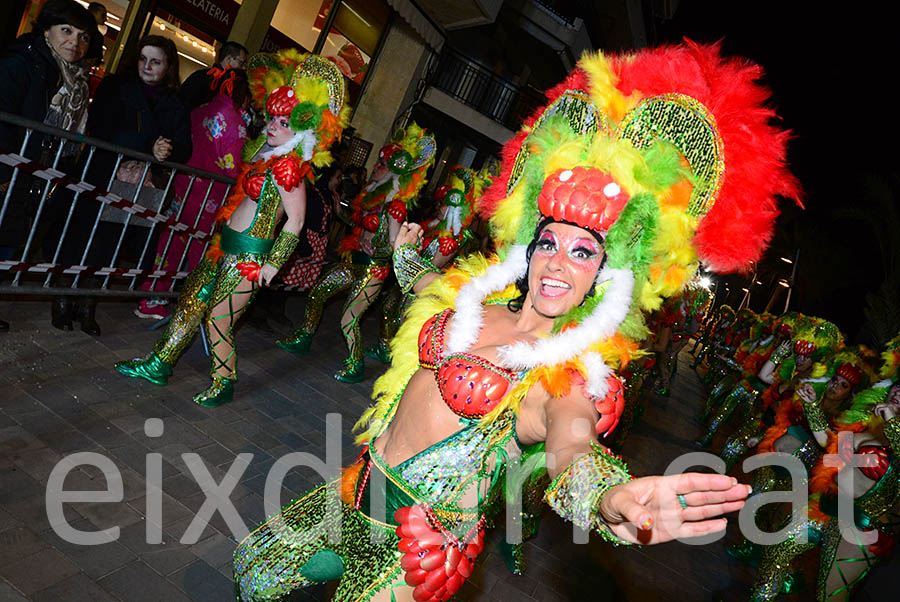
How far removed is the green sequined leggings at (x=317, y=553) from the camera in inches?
81.5

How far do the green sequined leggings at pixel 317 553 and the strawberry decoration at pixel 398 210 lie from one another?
4.52 meters

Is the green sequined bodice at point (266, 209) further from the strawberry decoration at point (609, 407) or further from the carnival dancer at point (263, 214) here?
the strawberry decoration at point (609, 407)

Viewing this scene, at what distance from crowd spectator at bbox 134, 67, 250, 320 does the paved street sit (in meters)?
0.57

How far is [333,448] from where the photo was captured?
4.82 meters

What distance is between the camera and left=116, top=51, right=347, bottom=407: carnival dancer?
4.29 metres

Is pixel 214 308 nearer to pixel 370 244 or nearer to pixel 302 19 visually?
pixel 370 244

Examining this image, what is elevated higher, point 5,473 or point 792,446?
point 792,446

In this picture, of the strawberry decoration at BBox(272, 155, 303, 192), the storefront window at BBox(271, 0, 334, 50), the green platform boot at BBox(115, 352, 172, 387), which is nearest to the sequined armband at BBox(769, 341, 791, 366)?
the strawberry decoration at BBox(272, 155, 303, 192)


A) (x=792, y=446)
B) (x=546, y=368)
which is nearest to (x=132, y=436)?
(x=546, y=368)

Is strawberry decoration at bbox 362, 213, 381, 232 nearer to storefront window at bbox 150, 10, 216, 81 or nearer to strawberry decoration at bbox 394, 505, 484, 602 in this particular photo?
storefront window at bbox 150, 10, 216, 81

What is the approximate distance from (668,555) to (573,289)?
4.02 m

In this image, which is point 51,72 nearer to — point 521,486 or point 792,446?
point 521,486

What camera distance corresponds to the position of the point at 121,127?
493cm

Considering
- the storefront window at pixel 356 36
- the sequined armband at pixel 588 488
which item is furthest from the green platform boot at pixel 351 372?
the storefront window at pixel 356 36
